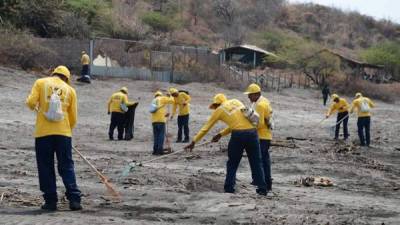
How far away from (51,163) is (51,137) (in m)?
0.35

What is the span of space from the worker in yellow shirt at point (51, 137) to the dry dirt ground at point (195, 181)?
0.30m

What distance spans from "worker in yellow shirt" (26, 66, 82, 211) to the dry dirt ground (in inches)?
12.0

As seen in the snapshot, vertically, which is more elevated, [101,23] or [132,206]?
[101,23]

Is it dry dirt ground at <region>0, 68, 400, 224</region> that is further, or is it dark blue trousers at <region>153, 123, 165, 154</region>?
dark blue trousers at <region>153, 123, 165, 154</region>

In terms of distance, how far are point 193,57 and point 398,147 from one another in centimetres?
2133

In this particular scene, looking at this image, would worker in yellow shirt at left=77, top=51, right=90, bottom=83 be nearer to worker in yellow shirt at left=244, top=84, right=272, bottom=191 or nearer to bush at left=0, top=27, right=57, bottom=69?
bush at left=0, top=27, right=57, bottom=69

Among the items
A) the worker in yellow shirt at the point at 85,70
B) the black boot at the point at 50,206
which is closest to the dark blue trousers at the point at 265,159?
the black boot at the point at 50,206

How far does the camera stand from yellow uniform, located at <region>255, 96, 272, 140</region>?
12.1 meters

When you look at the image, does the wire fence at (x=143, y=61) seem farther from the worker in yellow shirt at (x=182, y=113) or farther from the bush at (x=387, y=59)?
the bush at (x=387, y=59)

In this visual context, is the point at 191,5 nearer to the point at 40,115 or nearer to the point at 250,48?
the point at 250,48

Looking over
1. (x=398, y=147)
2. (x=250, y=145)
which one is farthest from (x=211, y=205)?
(x=398, y=147)

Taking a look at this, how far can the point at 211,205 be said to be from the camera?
982cm

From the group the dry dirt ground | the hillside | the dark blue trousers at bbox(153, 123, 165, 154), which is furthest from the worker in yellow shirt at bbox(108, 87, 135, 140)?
the hillside

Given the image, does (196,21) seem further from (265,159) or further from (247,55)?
(265,159)
